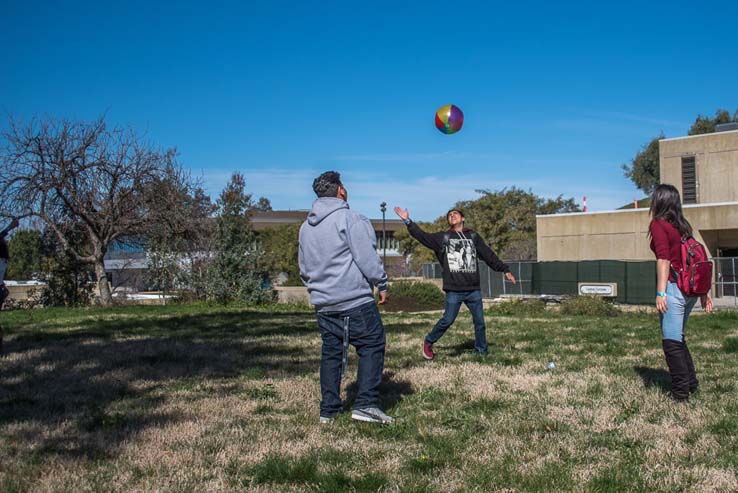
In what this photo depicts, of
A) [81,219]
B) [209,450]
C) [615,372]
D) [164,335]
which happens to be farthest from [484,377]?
[81,219]

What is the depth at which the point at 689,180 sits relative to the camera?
3475cm

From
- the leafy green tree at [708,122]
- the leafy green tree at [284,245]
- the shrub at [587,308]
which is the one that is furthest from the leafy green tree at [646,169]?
the shrub at [587,308]

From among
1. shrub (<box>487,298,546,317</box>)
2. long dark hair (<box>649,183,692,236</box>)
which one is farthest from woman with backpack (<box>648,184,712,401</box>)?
shrub (<box>487,298,546,317</box>)

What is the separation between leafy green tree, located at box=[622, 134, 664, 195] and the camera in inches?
3191

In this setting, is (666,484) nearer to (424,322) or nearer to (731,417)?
(731,417)

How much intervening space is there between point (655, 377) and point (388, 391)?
2.68 m

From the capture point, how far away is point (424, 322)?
14.3m

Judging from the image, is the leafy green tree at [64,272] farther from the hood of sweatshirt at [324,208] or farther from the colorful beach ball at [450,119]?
the hood of sweatshirt at [324,208]

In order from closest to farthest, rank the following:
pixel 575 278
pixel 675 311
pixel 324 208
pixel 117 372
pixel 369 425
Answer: pixel 369 425 → pixel 324 208 → pixel 675 311 → pixel 117 372 → pixel 575 278

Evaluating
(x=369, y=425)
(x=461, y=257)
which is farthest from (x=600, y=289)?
(x=369, y=425)

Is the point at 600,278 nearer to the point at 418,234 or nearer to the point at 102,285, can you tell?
the point at 102,285

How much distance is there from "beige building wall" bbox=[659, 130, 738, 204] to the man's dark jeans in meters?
32.1

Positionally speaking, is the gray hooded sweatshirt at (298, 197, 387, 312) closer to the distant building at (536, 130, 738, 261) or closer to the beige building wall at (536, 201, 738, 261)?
the beige building wall at (536, 201, 738, 261)

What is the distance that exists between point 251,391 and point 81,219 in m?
20.2
